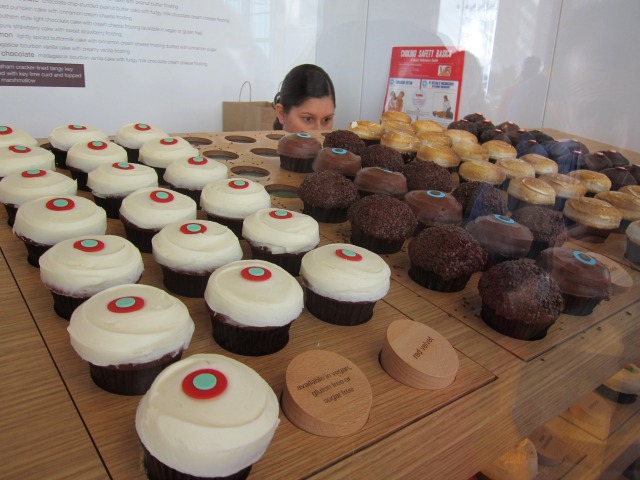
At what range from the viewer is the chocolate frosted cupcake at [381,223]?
176 centimetres

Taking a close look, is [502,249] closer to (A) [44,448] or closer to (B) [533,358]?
(B) [533,358]

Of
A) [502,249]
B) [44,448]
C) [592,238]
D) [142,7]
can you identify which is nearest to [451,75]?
[592,238]

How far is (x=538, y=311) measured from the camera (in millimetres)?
1334

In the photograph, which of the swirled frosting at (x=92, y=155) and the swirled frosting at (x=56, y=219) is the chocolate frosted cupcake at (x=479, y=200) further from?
the swirled frosting at (x=92, y=155)

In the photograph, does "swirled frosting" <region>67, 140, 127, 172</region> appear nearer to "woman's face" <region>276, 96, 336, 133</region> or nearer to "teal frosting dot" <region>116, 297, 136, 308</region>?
"teal frosting dot" <region>116, 297, 136, 308</region>

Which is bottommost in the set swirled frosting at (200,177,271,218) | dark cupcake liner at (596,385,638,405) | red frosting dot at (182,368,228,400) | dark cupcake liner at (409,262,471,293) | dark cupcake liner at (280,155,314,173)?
dark cupcake liner at (596,385,638,405)

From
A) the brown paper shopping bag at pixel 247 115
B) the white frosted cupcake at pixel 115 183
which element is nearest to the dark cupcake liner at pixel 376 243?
the white frosted cupcake at pixel 115 183

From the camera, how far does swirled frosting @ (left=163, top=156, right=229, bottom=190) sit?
2.02m

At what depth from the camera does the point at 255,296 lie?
118 centimetres

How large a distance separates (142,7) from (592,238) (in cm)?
381

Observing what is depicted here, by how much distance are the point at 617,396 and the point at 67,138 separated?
8.18ft

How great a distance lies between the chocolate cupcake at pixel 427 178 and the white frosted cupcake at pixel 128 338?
1.46 metres

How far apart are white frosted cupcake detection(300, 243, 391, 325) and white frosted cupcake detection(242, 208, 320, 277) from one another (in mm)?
142

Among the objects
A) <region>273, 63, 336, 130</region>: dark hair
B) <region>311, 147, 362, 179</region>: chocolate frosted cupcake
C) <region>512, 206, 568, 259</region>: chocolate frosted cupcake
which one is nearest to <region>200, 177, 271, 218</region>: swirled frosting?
<region>311, 147, 362, 179</region>: chocolate frosted cupcake
